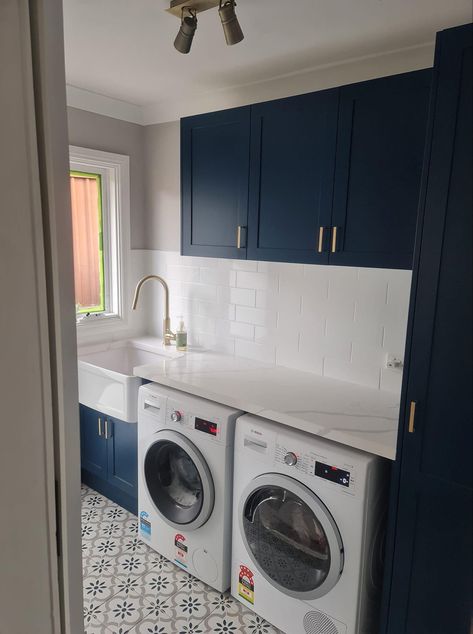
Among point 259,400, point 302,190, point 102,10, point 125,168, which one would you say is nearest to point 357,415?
point 259,400

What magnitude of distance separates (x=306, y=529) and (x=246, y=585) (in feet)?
1.61

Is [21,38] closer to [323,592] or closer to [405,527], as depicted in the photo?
[405,527]

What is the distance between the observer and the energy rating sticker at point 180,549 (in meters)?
2.19

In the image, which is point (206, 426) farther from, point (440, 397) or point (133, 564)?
point (440, 397)

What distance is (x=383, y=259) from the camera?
5.86ft

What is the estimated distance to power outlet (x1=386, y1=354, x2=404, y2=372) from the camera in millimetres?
2086

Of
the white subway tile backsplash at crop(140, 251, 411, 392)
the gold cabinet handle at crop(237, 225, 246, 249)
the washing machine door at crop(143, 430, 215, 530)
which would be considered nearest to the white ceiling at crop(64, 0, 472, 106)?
the gold cabinet handle at crop(237, 225, 246, 249)

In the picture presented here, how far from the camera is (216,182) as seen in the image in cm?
228

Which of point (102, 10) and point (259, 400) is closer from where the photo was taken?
point (102, 10)

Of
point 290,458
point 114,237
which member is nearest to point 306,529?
point 290,458

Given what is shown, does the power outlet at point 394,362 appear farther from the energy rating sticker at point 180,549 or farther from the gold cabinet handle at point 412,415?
the energy rating sticker at point 180,549

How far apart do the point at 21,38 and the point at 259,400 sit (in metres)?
1.57

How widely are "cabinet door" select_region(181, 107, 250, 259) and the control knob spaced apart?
3.31ft

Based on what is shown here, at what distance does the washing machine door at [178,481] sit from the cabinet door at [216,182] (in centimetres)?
99
